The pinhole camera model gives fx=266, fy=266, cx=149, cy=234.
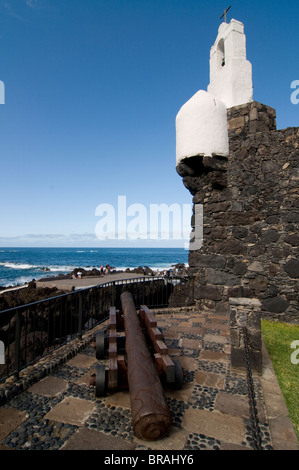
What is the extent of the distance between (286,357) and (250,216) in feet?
11.9

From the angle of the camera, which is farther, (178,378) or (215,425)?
(178,378)

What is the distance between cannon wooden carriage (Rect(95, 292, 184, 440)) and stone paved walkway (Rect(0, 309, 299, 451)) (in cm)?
17

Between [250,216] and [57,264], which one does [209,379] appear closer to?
[250,216]

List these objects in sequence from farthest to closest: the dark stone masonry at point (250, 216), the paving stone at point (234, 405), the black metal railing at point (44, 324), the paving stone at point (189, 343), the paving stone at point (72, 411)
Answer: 1. the dark stone masonry at point (250, 216)
2. the paving stone at point (189, 343)
3. the black metal railing at point (44, 324)
4. the paving stone at point (234, 405)
5. the paving stone at point (72, 411)

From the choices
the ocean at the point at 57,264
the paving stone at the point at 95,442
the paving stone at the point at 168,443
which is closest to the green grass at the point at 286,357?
the paving stone at the point at 168,443

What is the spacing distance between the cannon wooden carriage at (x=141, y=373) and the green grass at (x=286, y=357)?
1.22 metres

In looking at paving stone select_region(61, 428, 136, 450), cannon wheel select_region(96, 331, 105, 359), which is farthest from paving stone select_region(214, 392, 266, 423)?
cannon wheel select_region(96, 331, 105, 359)

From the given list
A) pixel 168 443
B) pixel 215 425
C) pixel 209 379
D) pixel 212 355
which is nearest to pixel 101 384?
pixel 168 443

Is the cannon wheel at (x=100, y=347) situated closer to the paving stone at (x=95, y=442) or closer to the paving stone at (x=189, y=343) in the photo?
the paving stone at (x=189, y=343)

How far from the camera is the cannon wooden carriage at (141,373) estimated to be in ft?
6.86

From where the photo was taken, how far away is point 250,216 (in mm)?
6898

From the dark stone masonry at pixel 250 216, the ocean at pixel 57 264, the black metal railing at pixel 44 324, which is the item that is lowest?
the ocean at pixel 57 264
